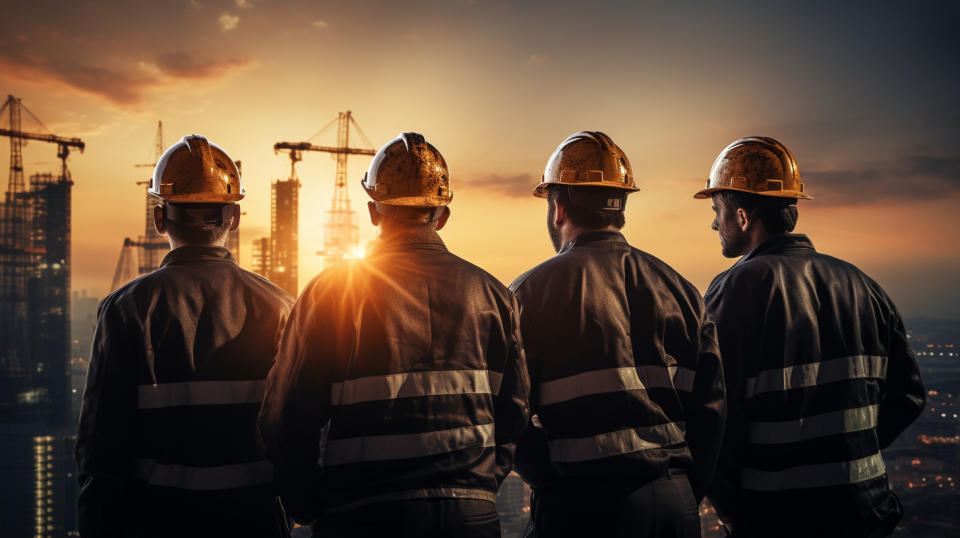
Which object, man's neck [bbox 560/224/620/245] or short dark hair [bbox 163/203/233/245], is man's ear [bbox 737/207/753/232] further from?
short dark hair [bbox 163/203/233/245]

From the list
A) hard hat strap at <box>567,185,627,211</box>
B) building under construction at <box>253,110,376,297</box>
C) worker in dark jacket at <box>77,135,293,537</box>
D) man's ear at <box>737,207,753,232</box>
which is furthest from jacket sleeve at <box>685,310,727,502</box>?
building under construction at <box>253,110,376,297</box>

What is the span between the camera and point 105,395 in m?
3.77

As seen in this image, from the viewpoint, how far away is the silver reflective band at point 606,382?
405cm

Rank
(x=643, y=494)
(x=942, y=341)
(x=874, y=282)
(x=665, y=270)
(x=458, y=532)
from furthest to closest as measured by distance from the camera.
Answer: (x=942, y=341)
(x=874, y=282)
(x=665, y=270)
(x=643, y=494)
(x=458, y=532)

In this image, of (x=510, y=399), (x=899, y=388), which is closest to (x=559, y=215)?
(x=510, y=399)

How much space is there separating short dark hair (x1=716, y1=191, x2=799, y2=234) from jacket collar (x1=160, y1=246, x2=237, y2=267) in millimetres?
3432

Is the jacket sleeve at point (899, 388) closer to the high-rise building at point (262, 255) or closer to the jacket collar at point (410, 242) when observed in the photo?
the jacket collar at point (410, 242)

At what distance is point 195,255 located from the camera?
4121mm

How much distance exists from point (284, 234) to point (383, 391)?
82.1 metres

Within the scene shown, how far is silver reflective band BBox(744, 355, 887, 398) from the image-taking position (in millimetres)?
4566

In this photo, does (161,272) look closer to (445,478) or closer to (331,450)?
(331,450)

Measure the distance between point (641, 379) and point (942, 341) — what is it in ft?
54.6

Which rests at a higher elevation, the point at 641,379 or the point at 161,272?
the point at 161,272

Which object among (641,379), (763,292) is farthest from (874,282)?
(641,379)
